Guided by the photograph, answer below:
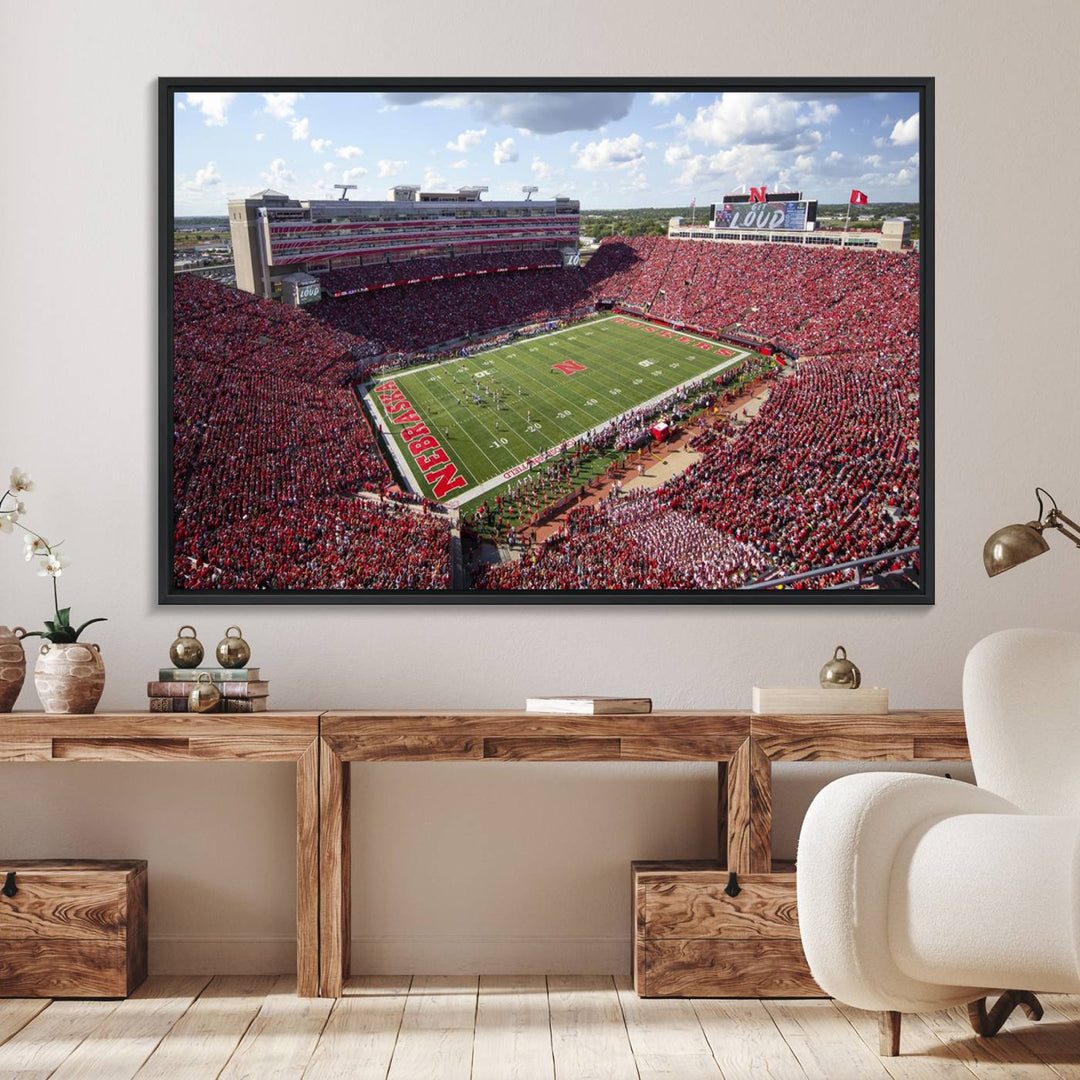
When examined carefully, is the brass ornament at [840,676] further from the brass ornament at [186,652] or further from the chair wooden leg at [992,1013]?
the brass ornament at [186,652]

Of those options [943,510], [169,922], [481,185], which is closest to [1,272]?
[481,185]

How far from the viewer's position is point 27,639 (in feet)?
10.7

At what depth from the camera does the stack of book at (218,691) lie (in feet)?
9.65

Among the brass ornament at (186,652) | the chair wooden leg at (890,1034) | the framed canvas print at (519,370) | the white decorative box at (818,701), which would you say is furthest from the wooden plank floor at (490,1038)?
the framed canvas print at (519,370)

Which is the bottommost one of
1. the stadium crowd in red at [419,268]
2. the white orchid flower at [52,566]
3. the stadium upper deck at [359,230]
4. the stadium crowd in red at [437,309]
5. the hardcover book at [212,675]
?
the hardcover book at [212,675]

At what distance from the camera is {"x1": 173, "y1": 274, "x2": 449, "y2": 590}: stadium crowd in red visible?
10.7 ft

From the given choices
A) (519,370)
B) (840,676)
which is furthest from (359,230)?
(840,676)

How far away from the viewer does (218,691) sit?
2.93 meters

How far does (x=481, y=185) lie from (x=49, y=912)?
2.19 metres

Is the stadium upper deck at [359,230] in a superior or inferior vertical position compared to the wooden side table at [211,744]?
superior

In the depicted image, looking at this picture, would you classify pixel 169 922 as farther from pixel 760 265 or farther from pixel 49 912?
pixel 760 265

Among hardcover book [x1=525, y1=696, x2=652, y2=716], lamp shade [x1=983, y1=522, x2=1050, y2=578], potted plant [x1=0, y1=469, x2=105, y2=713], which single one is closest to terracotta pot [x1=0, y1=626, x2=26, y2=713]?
potted plant [x1=0, y1=469, x2=105, y2=713]

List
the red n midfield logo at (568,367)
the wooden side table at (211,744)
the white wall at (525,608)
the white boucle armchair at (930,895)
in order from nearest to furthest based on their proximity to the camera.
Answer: the white boucle armchair at (930,895)
the wooden side table at (211,744)
the white wall at (525,608)
the red n midfield logo at (568,367)

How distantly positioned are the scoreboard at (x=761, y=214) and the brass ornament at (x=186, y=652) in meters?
1.82
